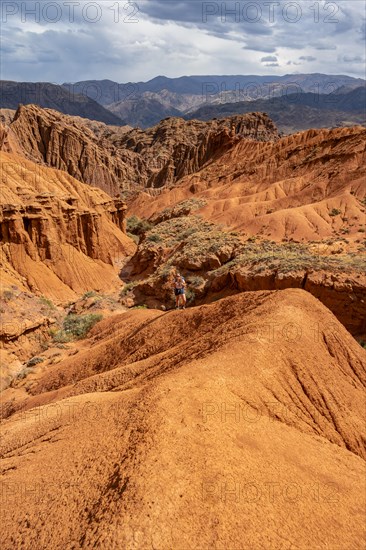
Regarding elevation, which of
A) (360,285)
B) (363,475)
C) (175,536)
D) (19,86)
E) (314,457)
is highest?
(19,86)

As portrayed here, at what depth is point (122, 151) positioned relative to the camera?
95750mm

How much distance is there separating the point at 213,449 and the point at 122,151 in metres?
96.3

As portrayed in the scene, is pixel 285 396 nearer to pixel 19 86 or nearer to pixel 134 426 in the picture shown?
pixel 134 426

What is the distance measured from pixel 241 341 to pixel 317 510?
12.5 feet

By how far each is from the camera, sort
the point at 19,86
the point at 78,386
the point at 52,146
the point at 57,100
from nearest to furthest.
→ the point at 78,386, the point at 52,146, the point at 19,86, the point at 57,100

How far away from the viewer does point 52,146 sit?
234 ft

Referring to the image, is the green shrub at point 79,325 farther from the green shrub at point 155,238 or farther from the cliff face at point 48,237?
the green shrub at point 155,238

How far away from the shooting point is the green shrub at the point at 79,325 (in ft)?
60.1

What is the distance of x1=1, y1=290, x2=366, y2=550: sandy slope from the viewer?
4691 millimetres

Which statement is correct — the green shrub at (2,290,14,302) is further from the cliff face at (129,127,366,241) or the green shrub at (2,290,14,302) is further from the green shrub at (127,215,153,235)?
the green shrub at (127,215,153,235)

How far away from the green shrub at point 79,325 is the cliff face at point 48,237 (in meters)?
6.07

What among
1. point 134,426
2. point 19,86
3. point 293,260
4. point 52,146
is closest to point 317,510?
point 134,426

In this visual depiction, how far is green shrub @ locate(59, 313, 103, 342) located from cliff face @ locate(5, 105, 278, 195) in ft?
171

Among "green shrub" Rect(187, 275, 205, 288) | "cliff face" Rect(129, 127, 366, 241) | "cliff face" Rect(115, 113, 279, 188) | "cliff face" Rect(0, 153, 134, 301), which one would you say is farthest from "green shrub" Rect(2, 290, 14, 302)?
"cliff face" Rect(115, 113, 279, 188)
